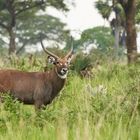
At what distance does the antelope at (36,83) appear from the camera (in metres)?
9.65

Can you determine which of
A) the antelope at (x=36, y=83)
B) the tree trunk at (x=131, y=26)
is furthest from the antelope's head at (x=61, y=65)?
the tree trunk at (x=131, y=26)

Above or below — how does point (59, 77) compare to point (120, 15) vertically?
below

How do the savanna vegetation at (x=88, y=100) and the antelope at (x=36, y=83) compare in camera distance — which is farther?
the antelope at (x=36, y=83)

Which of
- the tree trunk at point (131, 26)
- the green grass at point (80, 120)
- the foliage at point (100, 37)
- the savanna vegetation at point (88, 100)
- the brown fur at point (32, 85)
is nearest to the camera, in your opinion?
the green grass at point (80, 120)

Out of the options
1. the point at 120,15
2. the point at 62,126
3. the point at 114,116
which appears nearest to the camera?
the point at 62,126

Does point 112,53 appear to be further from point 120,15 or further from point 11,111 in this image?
point 120,15

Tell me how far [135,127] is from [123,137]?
31.4 inches

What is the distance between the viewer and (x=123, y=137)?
470 cm

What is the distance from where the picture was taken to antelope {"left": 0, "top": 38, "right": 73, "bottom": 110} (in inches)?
380

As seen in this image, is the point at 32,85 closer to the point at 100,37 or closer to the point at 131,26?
the point at 131,26

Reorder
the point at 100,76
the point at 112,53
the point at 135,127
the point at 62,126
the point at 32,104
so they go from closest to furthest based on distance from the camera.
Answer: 1. the point at 62,126
2. the point at 135,127
3. the point at 32,104
4. the point at 100,76
5. the point at 112,53

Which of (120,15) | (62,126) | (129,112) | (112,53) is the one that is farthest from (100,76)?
(120,15)

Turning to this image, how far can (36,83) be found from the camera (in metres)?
9.96

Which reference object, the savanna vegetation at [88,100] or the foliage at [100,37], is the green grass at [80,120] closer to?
the savanna vegetation at [88,100]
